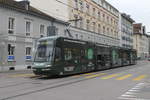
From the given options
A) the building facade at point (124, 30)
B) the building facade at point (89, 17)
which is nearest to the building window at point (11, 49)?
the building facade at point (89, 17)

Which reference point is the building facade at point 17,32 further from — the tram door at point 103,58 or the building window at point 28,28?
the tram door at point 103,58

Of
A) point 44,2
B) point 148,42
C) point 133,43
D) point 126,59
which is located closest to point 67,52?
point 126,59

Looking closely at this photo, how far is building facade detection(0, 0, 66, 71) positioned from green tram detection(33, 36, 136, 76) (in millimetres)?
6294

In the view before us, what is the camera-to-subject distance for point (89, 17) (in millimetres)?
45969

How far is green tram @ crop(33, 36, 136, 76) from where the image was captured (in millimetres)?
15306

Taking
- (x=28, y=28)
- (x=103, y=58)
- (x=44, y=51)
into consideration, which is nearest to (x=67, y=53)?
(x=44, y=51)

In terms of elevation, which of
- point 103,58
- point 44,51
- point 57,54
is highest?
point 44,51

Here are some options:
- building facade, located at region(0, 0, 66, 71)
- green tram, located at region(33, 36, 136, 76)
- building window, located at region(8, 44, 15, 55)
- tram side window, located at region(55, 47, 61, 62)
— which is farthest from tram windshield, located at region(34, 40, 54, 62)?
building window, located at region(8, 44, 15, 55)

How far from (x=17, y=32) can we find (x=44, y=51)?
12.0 meters

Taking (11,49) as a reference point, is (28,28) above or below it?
above

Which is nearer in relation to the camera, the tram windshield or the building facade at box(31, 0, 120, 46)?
the tram windshield

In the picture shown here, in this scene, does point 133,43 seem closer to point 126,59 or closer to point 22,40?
point 126,59

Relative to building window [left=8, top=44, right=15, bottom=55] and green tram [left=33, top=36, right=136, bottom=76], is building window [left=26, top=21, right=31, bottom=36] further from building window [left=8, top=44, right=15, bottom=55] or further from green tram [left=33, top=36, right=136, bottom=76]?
green tram [left=33, top=36, right=136, bottom=76]

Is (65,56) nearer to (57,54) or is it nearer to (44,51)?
(57,54)
